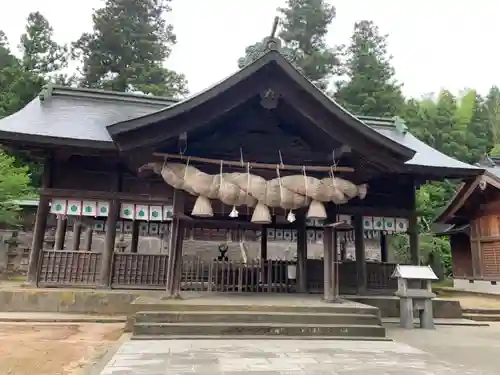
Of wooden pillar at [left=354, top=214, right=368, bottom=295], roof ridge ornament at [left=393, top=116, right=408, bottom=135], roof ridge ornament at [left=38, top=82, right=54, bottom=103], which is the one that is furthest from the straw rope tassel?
roof ridge ornament at [left=393, top=116, right=408, bottom=135]

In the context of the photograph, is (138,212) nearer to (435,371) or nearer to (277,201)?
(277,201)

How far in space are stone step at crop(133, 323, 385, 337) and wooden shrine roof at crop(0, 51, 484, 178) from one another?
3303 mm

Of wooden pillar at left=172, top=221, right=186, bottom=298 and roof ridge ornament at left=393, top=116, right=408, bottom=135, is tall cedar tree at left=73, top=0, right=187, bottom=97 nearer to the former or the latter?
roof ridge ornament at left=393, top=116, right=408, bottom=135

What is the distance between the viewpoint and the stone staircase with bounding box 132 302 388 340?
254 inches

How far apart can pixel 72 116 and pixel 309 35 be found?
29.6 m

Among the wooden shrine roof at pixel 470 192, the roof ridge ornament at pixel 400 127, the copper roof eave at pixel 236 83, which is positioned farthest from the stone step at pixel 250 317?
the wooden shrine roof at pixel 470 192

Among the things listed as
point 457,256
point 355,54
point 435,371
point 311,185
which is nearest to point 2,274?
point 311,185

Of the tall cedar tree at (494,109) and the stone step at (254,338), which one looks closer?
the stone step at (254,338)

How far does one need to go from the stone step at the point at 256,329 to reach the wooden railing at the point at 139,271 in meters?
3.74

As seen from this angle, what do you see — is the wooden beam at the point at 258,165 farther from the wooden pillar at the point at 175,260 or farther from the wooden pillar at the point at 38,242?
the wooden pillar at the point at 38,242

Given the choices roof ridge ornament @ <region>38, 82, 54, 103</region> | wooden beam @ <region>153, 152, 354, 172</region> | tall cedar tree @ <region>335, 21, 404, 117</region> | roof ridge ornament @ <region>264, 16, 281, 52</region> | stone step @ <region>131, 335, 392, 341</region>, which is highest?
tall cedar tree @ <region>335, 21, 404, 117</region>

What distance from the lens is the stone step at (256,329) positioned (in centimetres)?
641

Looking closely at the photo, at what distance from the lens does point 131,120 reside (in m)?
7.10

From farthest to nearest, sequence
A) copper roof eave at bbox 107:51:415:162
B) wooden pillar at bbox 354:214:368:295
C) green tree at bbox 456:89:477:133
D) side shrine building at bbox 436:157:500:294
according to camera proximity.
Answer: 1. green tree at bbox 456:89:477:133
2. side shrine building at bbox 436:157:500:294
3. wooden pillar at bbox 354:214:368:295
4. copper roof eave at bbox 107:51:415:162
